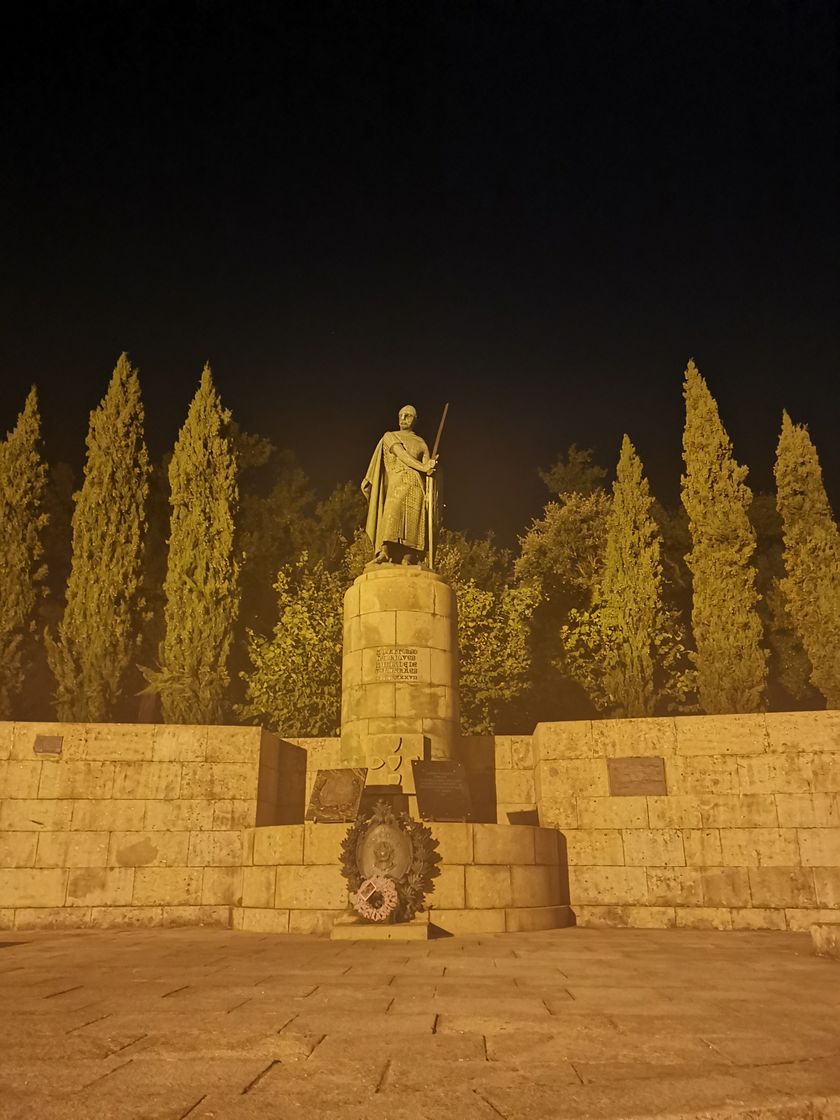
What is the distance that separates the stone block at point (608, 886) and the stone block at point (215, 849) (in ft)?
19.3

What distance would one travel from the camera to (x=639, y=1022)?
486 centimetres

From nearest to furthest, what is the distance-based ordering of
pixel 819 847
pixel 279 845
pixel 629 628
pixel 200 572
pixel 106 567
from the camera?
1. pixel 279 845
2. pixel 819 847
3. pixel 106 567
4. pixel 200 572
5. pixel 629 628

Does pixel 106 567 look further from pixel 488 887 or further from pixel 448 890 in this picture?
pixel 488 887

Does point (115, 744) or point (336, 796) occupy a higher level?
point (115, 744)

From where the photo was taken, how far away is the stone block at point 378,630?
1419 centimetres

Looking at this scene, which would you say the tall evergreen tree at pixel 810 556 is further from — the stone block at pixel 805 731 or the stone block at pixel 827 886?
the stone block at pixel 827 886

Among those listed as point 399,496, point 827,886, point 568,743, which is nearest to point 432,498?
point 399,496

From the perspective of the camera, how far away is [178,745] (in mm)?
14258

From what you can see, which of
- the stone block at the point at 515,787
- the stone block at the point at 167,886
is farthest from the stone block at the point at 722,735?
the stone block at the point at 167,886

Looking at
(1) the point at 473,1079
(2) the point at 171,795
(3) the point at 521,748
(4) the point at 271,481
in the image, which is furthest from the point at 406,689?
(4) the point at 271,481

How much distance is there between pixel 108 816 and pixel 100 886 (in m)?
1.14

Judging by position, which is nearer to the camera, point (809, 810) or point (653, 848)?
point (809, 810)

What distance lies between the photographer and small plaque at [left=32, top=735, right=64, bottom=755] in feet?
45.7

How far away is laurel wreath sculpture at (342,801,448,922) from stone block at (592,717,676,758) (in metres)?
4.55
